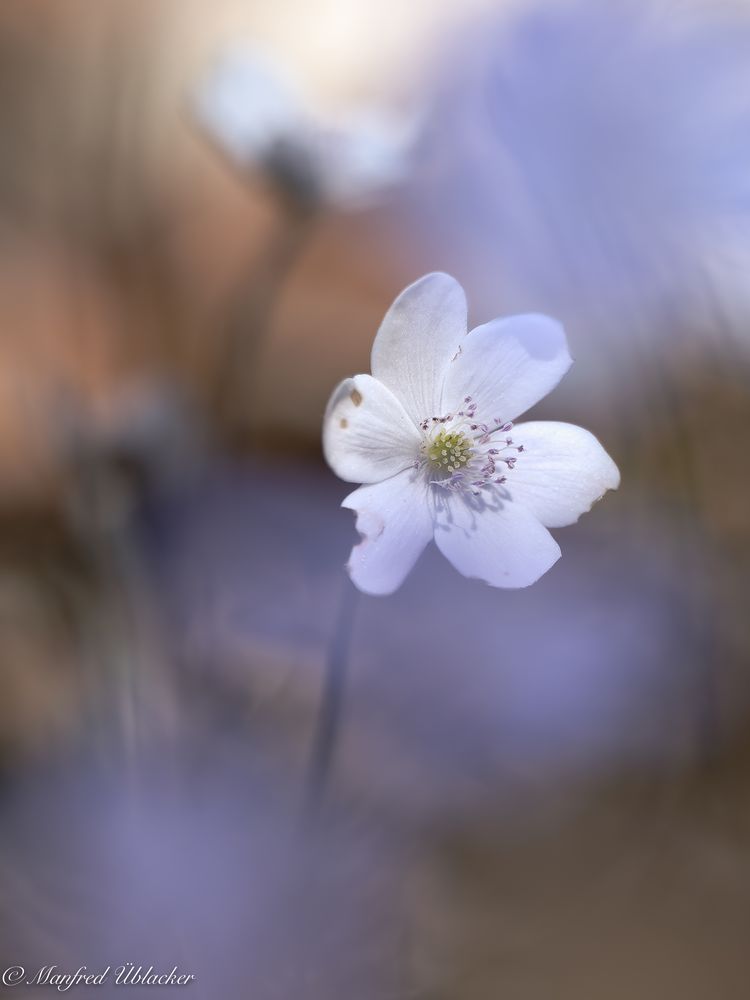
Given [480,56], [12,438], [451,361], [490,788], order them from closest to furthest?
[451,361], [490,788], [12,438], [480,56]

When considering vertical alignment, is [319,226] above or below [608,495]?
above

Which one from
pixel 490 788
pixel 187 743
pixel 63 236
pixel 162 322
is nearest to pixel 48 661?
pixel 187 743

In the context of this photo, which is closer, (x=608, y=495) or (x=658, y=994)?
(x=658, y=994)

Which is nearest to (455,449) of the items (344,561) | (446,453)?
(446,453)

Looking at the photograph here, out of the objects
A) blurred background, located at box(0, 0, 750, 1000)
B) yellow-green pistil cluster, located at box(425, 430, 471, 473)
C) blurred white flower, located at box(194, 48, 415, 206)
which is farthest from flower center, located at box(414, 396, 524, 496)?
blurred white flower, located at box(194, 48, 415, 206)

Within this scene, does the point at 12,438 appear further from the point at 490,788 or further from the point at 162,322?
the point at 490,788

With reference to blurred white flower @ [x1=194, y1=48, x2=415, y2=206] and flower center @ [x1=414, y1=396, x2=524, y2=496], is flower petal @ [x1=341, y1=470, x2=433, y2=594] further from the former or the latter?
blurred white flower @ [x1=194, y1=48, x2=415, y2=206]
